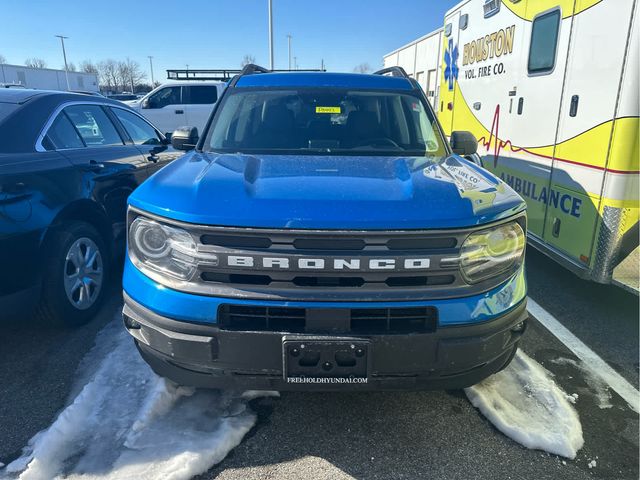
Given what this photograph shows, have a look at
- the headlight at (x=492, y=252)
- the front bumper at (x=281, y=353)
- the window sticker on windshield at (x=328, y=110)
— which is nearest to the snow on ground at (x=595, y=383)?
the front bumper at (x=281, y=353)

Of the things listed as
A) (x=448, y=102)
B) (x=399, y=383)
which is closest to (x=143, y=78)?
(x=448, y=102)

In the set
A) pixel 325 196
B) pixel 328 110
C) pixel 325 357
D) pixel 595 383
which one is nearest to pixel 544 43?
pixel 328 110

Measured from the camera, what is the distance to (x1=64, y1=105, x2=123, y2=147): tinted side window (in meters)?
4.14

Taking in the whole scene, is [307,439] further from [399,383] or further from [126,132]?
[126,132]

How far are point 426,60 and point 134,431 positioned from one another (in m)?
10.3

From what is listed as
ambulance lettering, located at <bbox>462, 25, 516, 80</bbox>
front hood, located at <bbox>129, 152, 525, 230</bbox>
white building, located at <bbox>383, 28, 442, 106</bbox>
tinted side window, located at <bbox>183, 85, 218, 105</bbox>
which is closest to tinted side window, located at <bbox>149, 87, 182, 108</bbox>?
tinted side window, located at <bbox>183, 85, 218, 105</bbox>

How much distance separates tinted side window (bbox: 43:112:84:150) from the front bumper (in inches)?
76.2

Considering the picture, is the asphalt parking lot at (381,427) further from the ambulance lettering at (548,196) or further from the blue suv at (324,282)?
the ambulance lettering at (548,196)

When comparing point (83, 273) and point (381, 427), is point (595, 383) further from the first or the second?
point (83, 273)

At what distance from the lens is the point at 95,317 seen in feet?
13.1

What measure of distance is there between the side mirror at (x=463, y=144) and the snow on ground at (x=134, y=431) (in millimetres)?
2262

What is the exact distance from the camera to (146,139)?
5.39m

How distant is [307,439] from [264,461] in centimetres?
27

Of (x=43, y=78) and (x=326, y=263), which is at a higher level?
(x=43, y=78)
